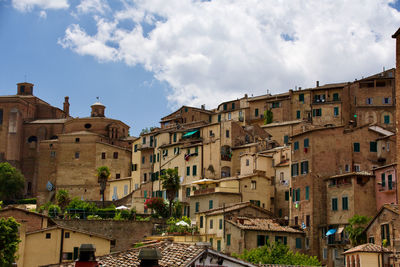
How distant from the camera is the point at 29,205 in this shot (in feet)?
333

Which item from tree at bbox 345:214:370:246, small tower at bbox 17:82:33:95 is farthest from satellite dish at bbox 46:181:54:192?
tree at bbox 345:214:370:246

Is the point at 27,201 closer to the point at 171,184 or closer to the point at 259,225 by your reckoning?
the point at 171,184

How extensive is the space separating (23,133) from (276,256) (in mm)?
68981

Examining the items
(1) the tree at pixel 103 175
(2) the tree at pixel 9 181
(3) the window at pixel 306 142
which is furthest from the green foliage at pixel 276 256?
(2) the tree at pixel 9 181

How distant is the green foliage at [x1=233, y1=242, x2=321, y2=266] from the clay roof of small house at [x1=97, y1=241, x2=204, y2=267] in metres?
28.0

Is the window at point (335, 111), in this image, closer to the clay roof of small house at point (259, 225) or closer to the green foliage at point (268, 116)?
the green foliage at point (268, 116)

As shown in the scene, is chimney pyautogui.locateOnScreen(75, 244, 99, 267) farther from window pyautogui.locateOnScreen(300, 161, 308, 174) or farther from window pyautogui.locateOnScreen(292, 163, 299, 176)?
window pyautogui.locateOnScreen(292, 163, 299, 176)

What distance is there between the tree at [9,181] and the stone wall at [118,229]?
39422 mm

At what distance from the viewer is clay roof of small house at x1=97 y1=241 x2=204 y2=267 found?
2280 centimetres

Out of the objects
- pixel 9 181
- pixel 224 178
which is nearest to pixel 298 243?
pixel 224 178

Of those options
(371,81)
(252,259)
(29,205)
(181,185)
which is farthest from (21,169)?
(252,259)

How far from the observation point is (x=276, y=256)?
55.6 metres

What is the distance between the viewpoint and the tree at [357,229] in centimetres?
5516

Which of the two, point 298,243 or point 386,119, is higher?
point 386,119
